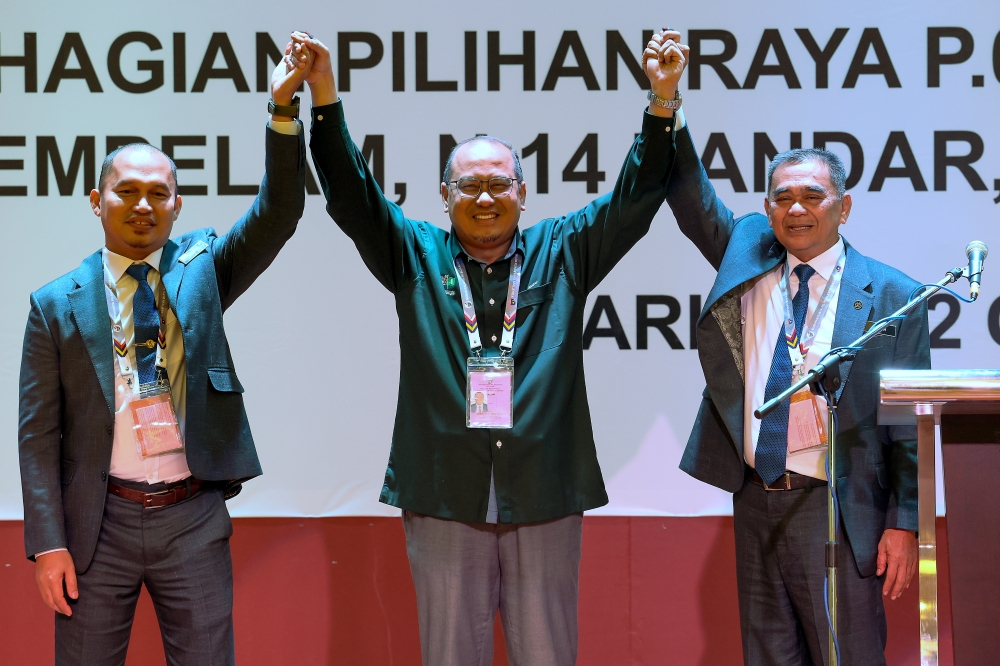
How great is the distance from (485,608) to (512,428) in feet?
1.50

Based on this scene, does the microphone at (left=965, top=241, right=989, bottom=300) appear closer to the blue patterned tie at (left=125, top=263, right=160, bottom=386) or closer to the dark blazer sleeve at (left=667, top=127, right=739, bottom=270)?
the dark blazer sleeve at (left=667, top=127, right=739, bottom=270)

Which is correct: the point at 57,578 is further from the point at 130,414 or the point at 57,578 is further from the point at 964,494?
the point at 964,494

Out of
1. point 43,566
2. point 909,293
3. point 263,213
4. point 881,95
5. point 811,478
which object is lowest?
point 43,566

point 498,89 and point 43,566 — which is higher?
point 498,89

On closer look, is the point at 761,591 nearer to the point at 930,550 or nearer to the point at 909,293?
the point at 930,550

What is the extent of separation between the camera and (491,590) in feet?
8.32

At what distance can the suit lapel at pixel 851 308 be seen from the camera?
99.7 inches

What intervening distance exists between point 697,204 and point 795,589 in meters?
1.03

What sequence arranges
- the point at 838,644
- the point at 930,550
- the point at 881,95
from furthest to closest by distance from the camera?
the point at 881,95, the point at 838,644, the point at 930,550

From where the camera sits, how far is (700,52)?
3504mm

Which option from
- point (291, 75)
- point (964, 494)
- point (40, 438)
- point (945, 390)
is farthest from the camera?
point (40, 438)

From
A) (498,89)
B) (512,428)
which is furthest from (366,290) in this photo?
(512,428)

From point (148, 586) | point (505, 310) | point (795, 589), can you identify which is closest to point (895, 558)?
point (795, 589)

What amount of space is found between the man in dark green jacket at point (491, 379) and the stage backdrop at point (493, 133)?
87 cm
